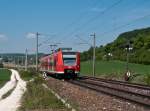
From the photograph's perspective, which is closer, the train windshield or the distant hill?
A: the train windshield

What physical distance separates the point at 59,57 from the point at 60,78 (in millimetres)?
5502

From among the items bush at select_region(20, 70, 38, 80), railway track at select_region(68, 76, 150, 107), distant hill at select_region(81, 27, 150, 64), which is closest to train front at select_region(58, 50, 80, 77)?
railway track at select_region(68, 76, 150, 107)

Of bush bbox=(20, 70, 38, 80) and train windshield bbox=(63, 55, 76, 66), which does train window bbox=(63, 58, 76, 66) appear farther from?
bush bbox=(20, 70, 38, 80)

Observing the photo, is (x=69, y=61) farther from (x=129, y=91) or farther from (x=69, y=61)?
(x=129, y=91)

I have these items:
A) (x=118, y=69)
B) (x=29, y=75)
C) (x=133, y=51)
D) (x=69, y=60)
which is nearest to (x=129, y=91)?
(x=69, y=60)

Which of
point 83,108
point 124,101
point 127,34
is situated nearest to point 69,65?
point 124,101

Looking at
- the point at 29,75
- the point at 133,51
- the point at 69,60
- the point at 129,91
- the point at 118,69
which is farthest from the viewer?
the point at 133,51

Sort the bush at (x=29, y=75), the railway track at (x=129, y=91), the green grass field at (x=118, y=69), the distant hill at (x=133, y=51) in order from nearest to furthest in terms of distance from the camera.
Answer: the railway track at (x=129, y=91)
the green grass field at (x=118, y=69)
the bush at (x=29, y=75)
the distant hill at (x=133, y=51)

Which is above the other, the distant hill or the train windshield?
the distant hill

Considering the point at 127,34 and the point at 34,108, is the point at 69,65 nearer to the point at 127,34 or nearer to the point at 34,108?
the point at 34,108

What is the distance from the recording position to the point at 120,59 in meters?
96.2

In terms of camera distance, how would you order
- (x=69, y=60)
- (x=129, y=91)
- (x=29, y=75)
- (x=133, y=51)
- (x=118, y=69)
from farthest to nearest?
(x=133, y=51) → (x=29, y=75) → (x=118, y=69) → (x=69, y=60) → (x=129, y=91)

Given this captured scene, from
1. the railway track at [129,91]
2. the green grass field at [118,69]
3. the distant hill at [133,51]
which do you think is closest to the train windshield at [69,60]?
the green grass field at [118,69]

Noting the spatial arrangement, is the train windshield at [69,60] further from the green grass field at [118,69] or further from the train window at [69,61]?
the green grass field at [118,69]
